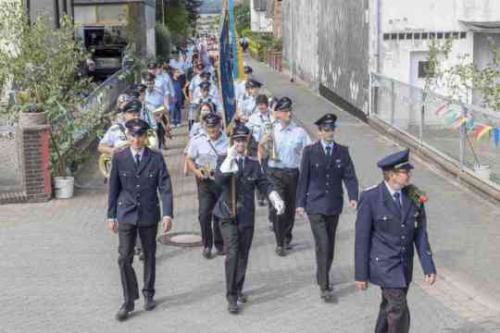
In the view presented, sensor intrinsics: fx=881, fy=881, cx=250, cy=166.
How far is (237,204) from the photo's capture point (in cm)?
860

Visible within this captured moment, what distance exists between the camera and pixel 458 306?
877 centimetres

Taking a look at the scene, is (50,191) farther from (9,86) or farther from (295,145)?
(9,86)

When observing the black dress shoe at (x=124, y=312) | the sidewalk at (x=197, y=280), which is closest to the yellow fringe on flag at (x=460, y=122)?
the sidewalk at (x=197, y=280)

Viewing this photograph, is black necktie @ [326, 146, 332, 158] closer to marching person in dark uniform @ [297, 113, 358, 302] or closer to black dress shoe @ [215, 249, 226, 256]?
marching person in dark uniform @ [297, 113, 358, 302]

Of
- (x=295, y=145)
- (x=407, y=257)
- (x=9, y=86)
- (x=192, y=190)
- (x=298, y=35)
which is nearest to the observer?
(x=407, y=257)

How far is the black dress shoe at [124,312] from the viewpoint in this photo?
330 inches

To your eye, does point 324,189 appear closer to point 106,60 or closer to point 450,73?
point 450,73

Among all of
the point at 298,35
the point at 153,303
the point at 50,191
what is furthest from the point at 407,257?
the point at 298,35

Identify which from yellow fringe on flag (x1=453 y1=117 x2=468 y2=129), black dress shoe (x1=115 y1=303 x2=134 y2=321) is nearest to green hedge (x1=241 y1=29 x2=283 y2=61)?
yellow fringe on flag (x1=453 y1=117 x2=468 y2=129)

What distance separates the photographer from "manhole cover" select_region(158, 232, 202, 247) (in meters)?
11.2

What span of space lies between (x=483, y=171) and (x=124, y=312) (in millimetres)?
7736

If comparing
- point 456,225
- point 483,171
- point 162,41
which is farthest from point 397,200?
point 162,41

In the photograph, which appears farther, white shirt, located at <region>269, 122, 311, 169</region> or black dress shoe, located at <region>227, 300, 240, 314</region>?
white shirt, located at <region>269, 122, 311, 169</region>

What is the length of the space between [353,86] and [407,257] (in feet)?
59.0
